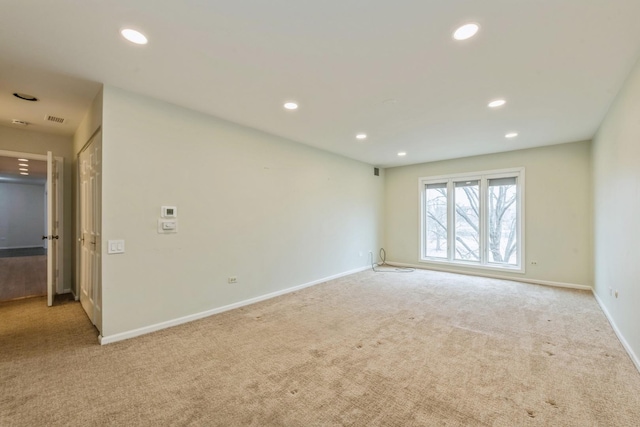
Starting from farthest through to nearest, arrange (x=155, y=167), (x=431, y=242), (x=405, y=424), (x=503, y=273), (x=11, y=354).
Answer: (x=431, y=242) → (x=503, y=273) → (x=155, y=167) → (x=11, y=354) → (x=405, y=424)

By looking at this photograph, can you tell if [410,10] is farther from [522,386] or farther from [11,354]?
[11,354]

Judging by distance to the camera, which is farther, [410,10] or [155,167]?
[155,167]

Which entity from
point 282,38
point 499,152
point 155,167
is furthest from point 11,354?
point 499,152

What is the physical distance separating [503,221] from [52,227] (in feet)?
26.2

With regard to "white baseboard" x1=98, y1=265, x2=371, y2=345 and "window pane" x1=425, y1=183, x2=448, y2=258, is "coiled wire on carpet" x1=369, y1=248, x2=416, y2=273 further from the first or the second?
"white baseboard" x1=98, y1=265, x2=371, y2=345

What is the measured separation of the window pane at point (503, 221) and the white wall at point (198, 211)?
11.9ft

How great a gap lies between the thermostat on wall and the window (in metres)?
5.63

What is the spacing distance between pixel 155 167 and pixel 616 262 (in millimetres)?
5437

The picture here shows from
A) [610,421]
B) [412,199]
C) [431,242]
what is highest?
[412,199]

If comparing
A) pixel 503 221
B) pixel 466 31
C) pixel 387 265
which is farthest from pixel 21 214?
pixel 503 221

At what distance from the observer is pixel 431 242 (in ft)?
23.2

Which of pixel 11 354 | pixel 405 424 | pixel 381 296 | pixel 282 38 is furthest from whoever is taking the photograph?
pixel 381 296

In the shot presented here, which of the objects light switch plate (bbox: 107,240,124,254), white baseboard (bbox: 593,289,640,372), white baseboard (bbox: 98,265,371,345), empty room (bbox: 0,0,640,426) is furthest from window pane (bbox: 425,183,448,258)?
light switch plate (bbox: 107,240,124,254)

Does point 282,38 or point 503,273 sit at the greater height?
point 282,38
